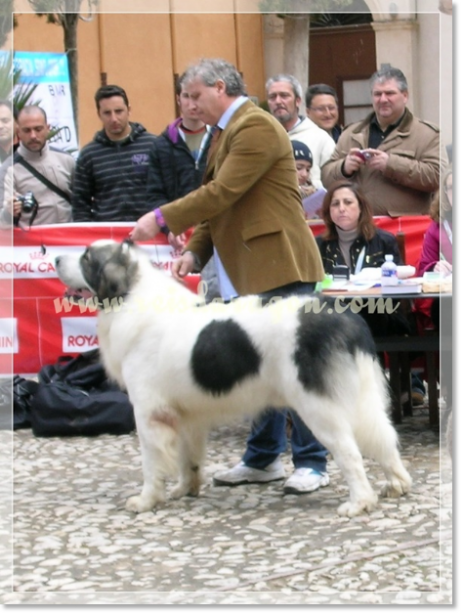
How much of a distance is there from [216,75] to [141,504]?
7.66ft

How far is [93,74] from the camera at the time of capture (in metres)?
15.7

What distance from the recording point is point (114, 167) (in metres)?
8.23

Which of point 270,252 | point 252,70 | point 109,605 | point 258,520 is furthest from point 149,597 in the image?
point 252,70

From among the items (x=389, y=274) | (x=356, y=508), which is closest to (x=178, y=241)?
(x=389, y=274)

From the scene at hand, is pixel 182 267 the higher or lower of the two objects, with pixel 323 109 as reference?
lower

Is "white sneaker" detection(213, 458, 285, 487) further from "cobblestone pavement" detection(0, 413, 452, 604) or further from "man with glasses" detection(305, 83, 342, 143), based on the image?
"man with glasses" detection(305, 83, 342, 143)

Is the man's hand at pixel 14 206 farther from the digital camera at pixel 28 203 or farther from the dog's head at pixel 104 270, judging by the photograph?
the dog's head at pixel 104 270

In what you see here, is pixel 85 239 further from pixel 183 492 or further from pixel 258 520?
pixel 258 520

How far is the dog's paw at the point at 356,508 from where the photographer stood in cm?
516

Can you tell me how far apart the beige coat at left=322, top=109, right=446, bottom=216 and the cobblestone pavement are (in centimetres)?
221

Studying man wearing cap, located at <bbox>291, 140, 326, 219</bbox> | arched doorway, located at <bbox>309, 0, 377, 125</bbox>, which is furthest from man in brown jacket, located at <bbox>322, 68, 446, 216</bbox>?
arched doorway, located at <bbox>309, 0, 377, 125</bbox>

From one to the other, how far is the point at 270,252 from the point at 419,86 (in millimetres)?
10774

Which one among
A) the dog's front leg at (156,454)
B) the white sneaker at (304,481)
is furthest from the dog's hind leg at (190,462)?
the white sneaker at (304,481)

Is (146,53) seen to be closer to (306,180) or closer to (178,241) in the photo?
(178,241)
